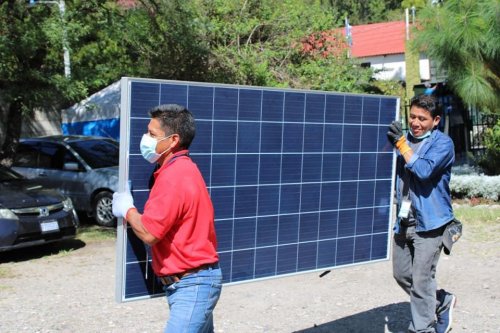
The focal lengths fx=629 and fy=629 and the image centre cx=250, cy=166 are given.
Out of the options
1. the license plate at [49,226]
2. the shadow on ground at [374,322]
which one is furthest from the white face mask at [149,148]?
the license plate at [49,226]

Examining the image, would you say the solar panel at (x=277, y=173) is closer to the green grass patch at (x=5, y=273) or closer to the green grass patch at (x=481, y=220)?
the green grass patch at (x=5, y=273)

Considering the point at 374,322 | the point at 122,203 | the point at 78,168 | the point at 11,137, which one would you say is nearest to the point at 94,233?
the point at 78,168

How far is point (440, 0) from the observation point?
14352mm

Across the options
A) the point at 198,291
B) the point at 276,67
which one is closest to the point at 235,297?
the point at 198,291

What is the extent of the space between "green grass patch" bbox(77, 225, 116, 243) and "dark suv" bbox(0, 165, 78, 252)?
86 cm

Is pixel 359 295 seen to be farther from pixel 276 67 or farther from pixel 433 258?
pixel 276 67

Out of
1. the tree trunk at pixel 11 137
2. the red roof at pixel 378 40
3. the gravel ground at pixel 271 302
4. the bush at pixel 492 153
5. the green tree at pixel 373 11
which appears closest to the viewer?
the gravel ground at pixel 271 302

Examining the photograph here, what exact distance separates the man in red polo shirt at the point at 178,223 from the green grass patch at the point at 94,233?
711 cm

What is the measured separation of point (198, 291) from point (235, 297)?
3.32 meters

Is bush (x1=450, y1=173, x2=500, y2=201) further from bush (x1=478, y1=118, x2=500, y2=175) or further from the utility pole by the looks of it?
the utility pole

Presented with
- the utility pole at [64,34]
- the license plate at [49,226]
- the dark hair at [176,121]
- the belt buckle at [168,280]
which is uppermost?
the utility pole at [64,34]

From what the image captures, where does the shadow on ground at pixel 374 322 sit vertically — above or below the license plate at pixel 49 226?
below

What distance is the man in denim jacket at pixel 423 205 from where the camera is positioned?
15.1ft

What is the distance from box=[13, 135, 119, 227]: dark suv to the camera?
1144 centimetres
